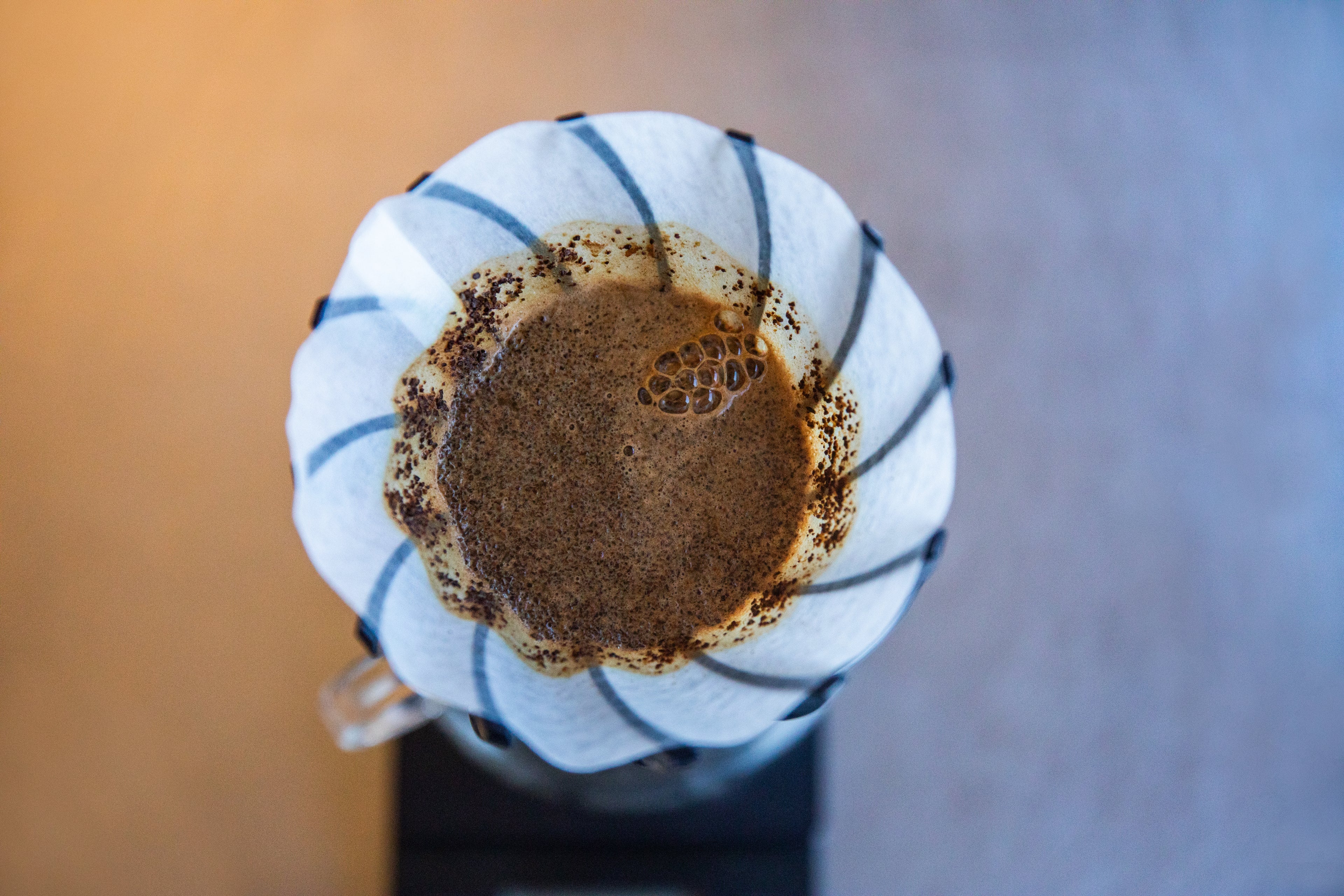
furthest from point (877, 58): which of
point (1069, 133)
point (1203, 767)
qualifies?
point (1203, 767)

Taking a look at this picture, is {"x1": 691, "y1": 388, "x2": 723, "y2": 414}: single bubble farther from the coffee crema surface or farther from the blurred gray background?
the blurred gray background

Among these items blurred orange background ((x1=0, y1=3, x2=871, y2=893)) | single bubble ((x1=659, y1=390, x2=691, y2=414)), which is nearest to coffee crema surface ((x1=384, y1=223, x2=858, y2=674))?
single bubble ((x1=659, y1=390, x2=691, y2=414))

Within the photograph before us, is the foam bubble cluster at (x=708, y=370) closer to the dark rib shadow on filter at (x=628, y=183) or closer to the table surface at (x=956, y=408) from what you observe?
the dark rib shadow on filter at (x=628, y=183)

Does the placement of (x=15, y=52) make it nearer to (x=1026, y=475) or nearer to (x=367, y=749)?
(x=367, y=749)

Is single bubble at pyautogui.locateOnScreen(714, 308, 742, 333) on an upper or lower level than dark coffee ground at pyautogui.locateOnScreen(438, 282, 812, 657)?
upper

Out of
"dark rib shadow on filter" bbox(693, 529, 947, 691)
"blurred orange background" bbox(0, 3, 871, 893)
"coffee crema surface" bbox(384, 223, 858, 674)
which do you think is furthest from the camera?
"blurred orange background" bbox(0, 3, 871, 893)

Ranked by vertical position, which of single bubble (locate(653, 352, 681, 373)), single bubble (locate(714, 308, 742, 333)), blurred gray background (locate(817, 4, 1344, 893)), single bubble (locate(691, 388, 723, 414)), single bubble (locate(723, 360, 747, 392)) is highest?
single bubble (locate(714, 308, 742, 333))

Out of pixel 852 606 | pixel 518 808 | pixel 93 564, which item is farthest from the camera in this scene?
→ pixel 93 564

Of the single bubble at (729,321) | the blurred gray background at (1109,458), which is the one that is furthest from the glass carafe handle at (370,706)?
the blurred gray background at (1109,458)
